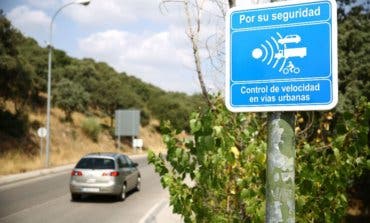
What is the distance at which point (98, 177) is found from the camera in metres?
17.5

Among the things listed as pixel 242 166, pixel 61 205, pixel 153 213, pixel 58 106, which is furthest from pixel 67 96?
pixel 242 166

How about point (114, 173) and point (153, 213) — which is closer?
point (153, 213)

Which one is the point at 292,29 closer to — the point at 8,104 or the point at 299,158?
the point at 299,158

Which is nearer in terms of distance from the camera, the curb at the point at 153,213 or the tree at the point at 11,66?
the curb at the point at 153,213

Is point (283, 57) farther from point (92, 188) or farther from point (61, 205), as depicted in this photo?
point (92, 188)

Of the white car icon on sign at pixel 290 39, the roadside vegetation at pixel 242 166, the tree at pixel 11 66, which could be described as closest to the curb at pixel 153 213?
the roadside vegetation at pixel 242 166

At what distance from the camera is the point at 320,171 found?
14.4 feet

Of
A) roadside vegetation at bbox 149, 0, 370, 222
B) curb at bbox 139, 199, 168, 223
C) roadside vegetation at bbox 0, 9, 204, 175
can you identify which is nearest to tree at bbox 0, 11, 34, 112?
roadside vegetation at bbox 0, 9, 204, 175

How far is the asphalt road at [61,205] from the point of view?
1427cm

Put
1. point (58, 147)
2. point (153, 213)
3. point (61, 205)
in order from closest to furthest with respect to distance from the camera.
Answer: point (153, 213)
point (61, 205)
point (58, 147)

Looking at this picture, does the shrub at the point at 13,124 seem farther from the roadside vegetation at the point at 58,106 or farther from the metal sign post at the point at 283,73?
the metal sign post at the point at 283,73

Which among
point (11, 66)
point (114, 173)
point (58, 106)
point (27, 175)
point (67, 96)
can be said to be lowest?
point (27, 175)

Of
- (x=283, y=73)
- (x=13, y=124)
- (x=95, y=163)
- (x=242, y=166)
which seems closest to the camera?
(x=283, y=73)

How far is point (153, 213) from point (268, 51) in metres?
13.3
